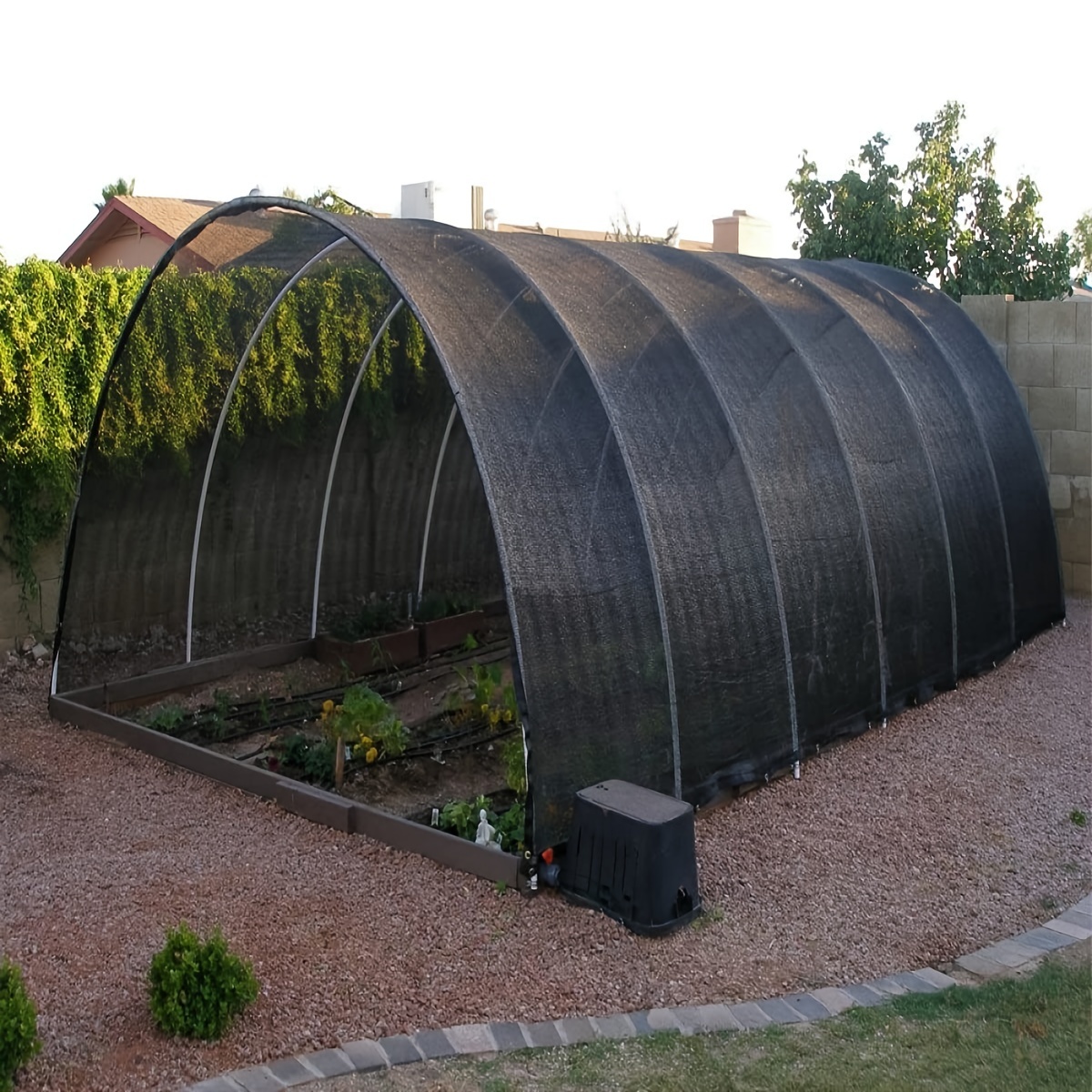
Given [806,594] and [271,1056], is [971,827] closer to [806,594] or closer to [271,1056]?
[806,594]

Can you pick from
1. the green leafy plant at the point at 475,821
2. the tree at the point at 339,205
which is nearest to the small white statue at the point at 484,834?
the green leafy plant at the point at 475,821

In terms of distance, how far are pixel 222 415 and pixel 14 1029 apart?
524 centimetres

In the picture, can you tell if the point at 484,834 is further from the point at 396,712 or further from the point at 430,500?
the point at 430,500

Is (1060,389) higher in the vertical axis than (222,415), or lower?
higher

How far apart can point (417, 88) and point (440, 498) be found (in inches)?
Result: 129

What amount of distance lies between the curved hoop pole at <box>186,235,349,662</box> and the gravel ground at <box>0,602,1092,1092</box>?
1573mm

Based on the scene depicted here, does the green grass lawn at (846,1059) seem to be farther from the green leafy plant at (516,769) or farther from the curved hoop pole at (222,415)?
the curved hoop pole at (222,415)

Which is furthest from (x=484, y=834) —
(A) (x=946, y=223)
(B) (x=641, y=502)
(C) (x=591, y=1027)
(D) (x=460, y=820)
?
(A) (x=946, y=223)

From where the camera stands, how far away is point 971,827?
227 inches

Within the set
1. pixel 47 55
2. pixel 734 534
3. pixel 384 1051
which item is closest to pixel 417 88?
pixel 47 55

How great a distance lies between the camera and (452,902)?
4.93m

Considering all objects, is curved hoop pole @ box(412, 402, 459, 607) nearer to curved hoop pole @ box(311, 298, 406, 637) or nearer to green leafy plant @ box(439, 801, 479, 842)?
curved hoop pole @ box(311, 298, 406, 637)

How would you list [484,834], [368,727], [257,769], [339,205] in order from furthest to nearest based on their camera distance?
1. [339,205]
2. [368,727]
3. [257,769]
4. [484,834]

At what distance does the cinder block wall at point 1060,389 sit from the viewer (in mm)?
10367
